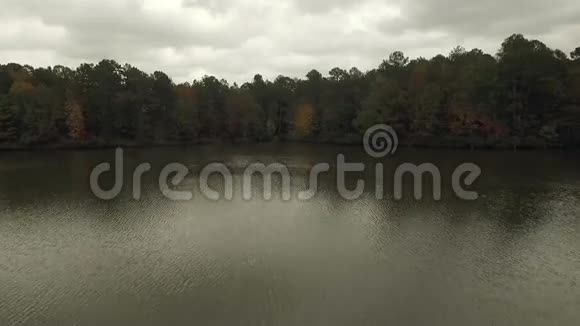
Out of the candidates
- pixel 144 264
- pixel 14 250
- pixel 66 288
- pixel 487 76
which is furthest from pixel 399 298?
pixel 487 76

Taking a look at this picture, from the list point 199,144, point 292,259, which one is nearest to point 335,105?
point 199,144

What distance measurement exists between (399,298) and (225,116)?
77866 mm

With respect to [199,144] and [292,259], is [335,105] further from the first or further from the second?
[292,259]

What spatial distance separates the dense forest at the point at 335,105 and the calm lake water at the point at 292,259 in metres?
37.1

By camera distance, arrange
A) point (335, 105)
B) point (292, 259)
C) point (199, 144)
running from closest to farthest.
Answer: point (292, 259)
point (199, 144)
point (335, 105)

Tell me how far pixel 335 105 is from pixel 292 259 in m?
70.8

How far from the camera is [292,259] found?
1659 cm

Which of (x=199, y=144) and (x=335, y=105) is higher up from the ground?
(x=335, y=105)

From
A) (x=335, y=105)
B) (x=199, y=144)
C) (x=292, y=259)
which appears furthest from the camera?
(x=335, y=105)

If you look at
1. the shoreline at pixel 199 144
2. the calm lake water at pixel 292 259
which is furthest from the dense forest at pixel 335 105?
the calm lake water at pixel 292 259

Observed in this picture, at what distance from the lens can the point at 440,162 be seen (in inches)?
1823

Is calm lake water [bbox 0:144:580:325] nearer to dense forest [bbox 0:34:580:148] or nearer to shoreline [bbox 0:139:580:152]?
shoreline [bbox 0:139:580:152]

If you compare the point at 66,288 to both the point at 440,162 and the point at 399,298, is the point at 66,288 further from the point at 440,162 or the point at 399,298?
the point at 440,162

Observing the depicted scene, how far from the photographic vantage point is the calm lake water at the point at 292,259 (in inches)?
482
